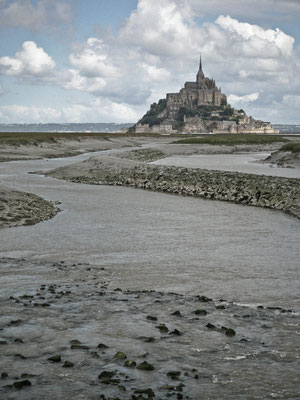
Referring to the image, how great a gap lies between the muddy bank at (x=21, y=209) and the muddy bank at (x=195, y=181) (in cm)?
1221

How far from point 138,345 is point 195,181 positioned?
30.4 meters

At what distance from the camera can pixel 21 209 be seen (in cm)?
2566

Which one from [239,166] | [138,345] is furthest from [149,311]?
[239,166]

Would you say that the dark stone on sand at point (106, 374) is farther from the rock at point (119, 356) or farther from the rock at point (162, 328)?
the rock at point (162, 328)

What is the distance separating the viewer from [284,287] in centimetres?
1420

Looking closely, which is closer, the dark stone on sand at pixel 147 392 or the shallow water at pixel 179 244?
the dark stone on sand at pixel 147 392

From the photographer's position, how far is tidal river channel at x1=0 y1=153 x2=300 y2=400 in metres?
8.25

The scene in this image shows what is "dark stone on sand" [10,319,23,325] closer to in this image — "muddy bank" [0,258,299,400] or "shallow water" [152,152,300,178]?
"muddy bank" [0,258,299,400]

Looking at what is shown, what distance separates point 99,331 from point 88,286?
358 cm

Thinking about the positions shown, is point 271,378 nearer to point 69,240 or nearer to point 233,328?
point 233,328

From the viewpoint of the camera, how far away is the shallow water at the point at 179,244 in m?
14.7

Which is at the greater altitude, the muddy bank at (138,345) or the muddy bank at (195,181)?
the muddy bank at (195,181)

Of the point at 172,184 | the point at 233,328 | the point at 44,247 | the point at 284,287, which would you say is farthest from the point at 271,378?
the point at 172,184

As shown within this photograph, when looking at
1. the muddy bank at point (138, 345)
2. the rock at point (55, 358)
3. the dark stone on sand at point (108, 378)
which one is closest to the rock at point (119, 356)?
the muddy bank at point (138, 345)
